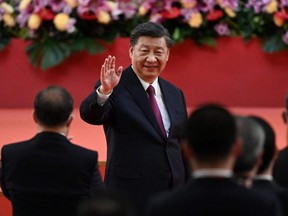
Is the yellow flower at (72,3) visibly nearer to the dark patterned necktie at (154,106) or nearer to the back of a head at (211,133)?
the dark patterned necktie at (154,106)

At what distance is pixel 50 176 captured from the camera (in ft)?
10.2

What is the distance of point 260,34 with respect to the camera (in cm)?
665

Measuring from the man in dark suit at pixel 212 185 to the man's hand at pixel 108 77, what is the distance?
1.16m

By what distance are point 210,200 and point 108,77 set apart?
1.28 m

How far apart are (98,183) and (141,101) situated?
2.51 feet

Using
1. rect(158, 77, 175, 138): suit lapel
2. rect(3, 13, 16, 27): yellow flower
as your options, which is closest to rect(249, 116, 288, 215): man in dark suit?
rect(158, 77, 175, 138): suit lapel

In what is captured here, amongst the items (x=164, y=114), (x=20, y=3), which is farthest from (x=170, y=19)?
(x=164, y=114)

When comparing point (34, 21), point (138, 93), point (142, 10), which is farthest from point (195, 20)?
point (138, 93)

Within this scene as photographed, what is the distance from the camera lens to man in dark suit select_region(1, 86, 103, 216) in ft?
10.1

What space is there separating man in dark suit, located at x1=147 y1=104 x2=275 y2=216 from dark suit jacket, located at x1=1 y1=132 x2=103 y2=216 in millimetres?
649

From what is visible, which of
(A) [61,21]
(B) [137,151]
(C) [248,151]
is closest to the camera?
(C) [248,151]

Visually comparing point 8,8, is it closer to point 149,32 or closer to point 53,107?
point 149,32

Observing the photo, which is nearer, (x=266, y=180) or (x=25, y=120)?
(x=266, y=180)

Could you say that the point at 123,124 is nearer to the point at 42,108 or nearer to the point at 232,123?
the point at 42,108
